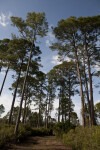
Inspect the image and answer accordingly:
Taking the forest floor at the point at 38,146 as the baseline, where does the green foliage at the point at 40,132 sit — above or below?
below

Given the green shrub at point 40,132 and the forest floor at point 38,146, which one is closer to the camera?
the forest floor at point 38,146

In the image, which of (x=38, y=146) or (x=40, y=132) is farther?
(x=40, y=132)

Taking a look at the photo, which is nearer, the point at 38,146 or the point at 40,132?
the point at 38,146

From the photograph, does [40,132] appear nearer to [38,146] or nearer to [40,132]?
[40,132]

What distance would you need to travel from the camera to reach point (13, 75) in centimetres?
1391

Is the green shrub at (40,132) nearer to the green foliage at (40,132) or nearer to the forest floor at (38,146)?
the green foliage at (40,132)

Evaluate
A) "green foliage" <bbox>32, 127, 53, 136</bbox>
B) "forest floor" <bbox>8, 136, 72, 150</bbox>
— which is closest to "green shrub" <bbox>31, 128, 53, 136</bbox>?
"green foliage" <bbox>32, 127, 53, 136</bbox>

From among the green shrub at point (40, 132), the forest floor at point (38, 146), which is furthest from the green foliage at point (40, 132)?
the forest floor at point (38, 146)

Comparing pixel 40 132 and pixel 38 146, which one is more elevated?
pixel 38 146

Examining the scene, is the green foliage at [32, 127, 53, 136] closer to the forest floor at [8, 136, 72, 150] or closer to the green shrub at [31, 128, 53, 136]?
the green shrub at [31, 128, 53, 136]

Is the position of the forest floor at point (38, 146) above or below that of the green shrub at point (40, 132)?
above

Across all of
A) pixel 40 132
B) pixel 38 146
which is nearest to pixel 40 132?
pixel 40 132

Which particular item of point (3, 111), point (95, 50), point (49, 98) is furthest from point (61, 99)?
point (3, 111)

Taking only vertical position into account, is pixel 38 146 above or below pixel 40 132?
above
